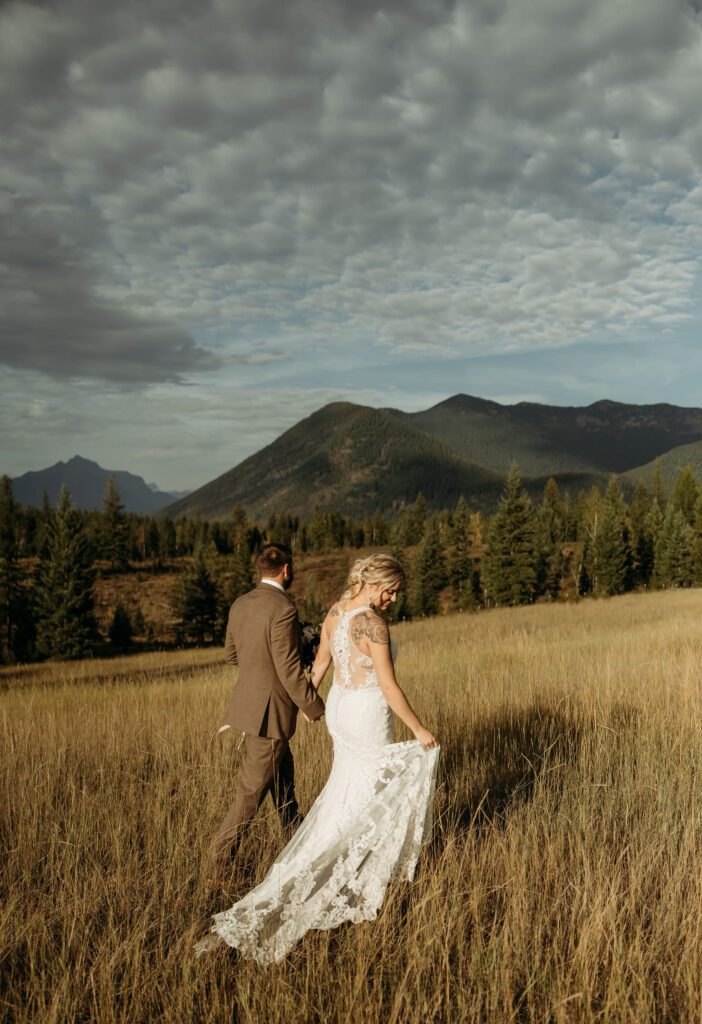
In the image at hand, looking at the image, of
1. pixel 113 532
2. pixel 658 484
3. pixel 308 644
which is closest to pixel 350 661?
pixel 308 644

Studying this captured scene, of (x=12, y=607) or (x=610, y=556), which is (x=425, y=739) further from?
(x=610, y=556)

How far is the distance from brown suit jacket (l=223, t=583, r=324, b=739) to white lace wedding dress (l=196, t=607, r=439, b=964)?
1.19ft

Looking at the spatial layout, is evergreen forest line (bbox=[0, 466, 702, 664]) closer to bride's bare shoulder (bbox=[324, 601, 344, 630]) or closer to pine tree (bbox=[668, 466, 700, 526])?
pine tree (bbox=[668, 466, 700, 526])

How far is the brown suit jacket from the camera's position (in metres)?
3.85

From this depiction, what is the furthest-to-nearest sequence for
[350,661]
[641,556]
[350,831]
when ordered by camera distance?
[641,556] → [350,661] → [350,831]

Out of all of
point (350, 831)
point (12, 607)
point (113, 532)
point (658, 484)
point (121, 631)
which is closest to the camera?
point (350, 831)

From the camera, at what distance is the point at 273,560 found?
4176mm

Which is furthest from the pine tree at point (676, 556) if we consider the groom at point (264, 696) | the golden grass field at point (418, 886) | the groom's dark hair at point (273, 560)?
the groom at point (264, 696)

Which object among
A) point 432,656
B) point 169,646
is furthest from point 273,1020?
point 169,646

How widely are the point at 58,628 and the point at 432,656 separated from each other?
38.1 metres

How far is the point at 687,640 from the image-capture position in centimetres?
1110

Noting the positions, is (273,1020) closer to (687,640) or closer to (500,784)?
(500,784)

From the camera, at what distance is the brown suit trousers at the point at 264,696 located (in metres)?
3.85

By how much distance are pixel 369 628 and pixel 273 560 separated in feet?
3.53
